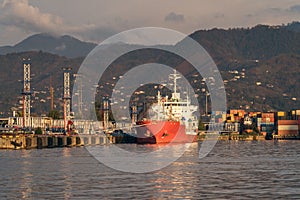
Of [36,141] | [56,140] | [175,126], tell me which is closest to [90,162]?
[36,141]

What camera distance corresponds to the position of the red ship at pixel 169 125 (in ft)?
471

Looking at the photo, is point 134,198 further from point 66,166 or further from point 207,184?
point 66,166

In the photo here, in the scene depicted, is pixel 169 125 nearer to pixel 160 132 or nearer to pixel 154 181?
pixel 160 132

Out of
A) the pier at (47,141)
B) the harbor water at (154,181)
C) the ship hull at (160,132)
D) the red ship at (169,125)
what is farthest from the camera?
the red ship at (169,125)

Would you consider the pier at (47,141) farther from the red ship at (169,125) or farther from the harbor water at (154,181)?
the harbor water at (154,181)

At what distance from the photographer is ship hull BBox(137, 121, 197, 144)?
143m

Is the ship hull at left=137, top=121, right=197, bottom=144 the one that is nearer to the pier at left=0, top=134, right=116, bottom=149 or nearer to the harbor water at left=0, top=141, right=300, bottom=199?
the pier at left=0, top=134, right=116, bottom=149

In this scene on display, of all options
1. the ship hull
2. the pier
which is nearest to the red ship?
the ship hull

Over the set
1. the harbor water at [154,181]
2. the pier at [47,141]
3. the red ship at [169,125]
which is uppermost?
the red ship at [169,125]

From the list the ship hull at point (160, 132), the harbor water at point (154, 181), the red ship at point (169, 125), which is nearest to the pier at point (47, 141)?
the red ship at point (169, 125)

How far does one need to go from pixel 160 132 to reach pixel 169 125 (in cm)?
241

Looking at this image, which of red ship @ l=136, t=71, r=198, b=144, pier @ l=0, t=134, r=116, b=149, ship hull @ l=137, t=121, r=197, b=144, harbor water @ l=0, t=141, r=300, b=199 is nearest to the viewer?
harbor water @ l=0, t=141, r=300, b=199

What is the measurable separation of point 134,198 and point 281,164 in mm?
31604

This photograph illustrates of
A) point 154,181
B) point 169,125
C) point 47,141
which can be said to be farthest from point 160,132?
point 154,181
